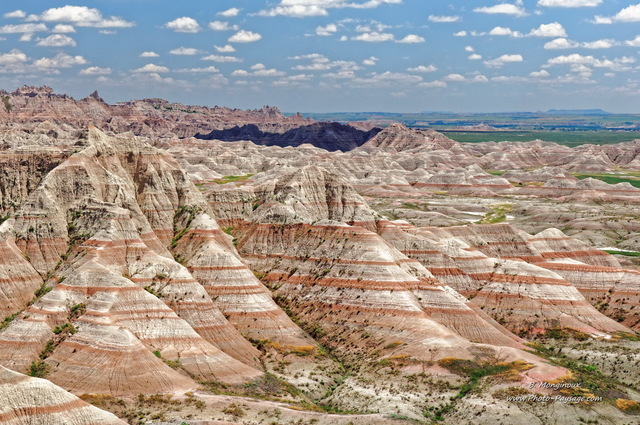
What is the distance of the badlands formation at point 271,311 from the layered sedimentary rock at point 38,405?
118 mm

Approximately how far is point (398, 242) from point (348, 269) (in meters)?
20.9

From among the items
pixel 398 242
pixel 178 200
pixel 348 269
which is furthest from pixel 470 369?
pixel 178 200

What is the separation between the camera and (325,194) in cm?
12862

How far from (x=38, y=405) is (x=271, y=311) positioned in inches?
1503

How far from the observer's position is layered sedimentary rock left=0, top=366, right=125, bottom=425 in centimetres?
5047

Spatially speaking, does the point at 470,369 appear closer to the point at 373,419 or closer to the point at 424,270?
the point at 373,419

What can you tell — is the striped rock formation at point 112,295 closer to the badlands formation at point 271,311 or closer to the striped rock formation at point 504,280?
the badlands formation at point 271,311

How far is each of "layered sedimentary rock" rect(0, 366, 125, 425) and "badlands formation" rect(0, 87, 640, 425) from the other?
0.12 meters

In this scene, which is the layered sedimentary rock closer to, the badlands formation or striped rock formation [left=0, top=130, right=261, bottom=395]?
the badlands formation

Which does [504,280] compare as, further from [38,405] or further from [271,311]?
[38,405]

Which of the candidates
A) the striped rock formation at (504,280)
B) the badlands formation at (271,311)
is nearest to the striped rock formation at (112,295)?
the badlands formation at (271,311)

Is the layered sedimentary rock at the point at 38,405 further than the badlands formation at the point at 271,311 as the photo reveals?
No

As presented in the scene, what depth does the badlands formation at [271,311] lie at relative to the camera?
64250mm

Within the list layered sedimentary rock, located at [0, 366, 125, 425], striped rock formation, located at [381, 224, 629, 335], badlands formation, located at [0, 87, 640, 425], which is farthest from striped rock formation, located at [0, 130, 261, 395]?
striped rock formation, located at [381, 224, 629, 335]
